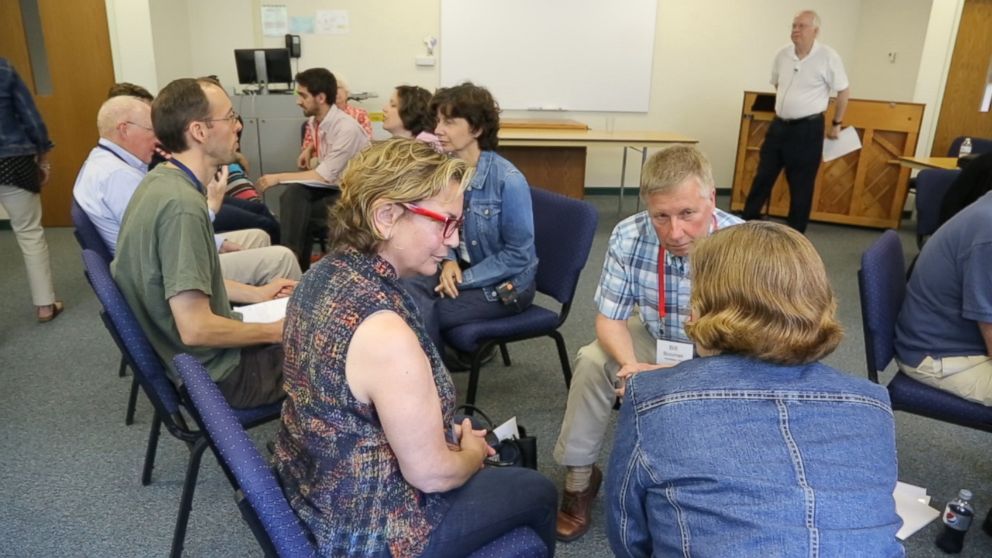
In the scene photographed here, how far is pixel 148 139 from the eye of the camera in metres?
2.81

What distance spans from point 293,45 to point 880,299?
533 cm

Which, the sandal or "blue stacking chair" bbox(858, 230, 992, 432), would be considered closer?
"blue stacking chair" bbox(858, 230, 992, 432)

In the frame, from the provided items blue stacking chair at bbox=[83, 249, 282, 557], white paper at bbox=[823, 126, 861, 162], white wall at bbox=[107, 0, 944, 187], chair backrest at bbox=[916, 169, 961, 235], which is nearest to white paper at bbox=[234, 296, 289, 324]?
blue stacking chair at bbox=[83, 249, 282, 557]

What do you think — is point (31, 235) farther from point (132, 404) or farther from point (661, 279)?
point (661, 279)

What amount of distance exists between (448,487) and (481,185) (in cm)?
142

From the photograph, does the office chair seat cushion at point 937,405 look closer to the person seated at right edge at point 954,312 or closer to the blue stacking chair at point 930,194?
the person seated at right edge at point 954,312

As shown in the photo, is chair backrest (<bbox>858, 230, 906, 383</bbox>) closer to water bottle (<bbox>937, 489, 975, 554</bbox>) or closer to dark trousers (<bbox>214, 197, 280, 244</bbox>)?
water bottle (<bbox>937, 489, 975, 554</bbox>)

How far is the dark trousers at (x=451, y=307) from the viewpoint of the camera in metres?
2.36

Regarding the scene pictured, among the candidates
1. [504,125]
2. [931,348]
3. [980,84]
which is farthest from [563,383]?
[980,84]

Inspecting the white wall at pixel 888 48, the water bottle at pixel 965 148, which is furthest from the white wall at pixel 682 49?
the water bottle at pixel 965 148

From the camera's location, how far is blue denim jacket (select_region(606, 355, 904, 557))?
0.88 meters

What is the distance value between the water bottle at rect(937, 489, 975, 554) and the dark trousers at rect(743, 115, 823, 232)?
3.58 meters

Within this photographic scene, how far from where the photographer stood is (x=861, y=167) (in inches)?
223

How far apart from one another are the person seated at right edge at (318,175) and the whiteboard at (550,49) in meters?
2.51
